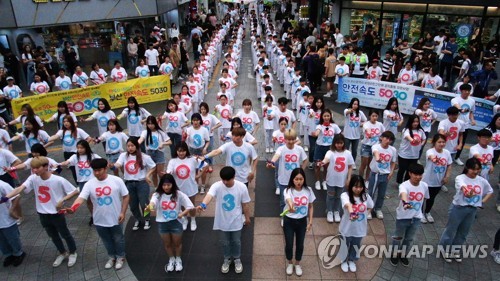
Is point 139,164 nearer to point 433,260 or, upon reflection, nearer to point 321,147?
point 321,147

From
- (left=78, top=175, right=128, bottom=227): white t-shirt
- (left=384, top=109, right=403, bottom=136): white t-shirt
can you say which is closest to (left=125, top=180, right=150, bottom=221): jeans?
(left=78, top=175, right=128, bottom=227): white t-shirt

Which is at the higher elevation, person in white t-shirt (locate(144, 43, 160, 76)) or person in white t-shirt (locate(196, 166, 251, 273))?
person in white t-shirt (locate(144, 43, 160, 76))

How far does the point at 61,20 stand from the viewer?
1720cm

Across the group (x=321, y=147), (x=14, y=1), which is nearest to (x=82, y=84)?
(x=14, y=1)

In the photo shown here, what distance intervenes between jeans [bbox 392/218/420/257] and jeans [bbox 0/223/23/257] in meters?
6.04

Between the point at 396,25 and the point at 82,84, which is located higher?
the point at 396,25

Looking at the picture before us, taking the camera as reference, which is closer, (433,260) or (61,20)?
(433,260)

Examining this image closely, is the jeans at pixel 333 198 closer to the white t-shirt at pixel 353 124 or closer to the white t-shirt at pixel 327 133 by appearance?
the white t-shirt at pixel 327 133

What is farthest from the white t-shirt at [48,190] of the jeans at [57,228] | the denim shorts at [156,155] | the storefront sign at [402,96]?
the storefront sign at [402,96]

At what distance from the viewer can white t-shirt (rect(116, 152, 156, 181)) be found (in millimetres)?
6477

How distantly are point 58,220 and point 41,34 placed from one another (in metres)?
15.0

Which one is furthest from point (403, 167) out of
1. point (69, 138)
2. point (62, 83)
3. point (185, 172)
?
point (62, 83)

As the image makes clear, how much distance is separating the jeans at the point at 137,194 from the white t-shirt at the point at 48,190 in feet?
3.46

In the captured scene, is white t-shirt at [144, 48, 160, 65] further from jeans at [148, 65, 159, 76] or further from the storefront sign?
the storefront sign
